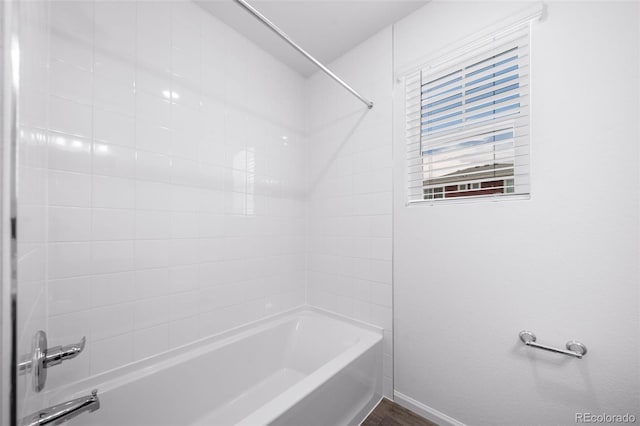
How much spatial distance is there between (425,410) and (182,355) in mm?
1536

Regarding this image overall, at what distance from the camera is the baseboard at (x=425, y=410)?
1473 millimetres

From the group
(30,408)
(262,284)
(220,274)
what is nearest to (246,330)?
(262,284)

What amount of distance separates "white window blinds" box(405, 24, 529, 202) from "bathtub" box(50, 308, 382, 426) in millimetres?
1165

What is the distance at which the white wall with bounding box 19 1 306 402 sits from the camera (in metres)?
1.11

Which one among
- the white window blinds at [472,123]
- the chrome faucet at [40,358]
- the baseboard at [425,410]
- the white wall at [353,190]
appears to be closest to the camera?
the chrome faucet at [40,358]

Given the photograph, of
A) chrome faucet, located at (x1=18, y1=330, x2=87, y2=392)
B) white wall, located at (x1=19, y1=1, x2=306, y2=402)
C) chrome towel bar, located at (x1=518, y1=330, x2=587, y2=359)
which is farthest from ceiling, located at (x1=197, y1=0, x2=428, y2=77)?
chrome towel bar, located at (x1=518, y1=330, x2=587, y2=359)

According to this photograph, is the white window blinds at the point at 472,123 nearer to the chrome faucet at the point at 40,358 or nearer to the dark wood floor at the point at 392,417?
the dark wood floor at the point at 392,417

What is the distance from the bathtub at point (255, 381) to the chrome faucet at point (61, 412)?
0.28 m

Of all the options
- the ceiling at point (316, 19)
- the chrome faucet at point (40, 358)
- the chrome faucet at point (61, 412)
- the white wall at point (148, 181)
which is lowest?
the chrome faucet at point (61, 412)

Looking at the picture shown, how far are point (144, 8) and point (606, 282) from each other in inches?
104

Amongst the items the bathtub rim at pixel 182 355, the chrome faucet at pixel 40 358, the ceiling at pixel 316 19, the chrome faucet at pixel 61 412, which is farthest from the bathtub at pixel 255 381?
the ceiling at pixel 316 19

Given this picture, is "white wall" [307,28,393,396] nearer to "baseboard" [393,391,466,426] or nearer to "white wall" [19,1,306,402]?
"baseboard" [393,391,466,426]

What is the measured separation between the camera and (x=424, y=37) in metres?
1.61

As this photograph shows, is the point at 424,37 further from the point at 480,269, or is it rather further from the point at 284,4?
the point at 480,269
